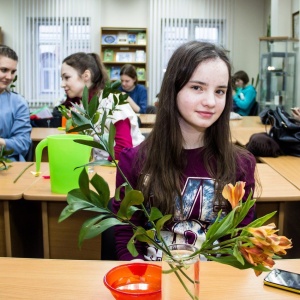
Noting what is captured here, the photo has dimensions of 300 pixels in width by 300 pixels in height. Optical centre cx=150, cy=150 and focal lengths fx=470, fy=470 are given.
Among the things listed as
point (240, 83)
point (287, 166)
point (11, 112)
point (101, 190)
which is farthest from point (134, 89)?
point (101, 190)

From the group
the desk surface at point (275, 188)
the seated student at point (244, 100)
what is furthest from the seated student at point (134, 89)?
the desk surface at point (275, 188)

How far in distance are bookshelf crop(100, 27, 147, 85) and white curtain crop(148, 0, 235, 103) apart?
137 millimetres

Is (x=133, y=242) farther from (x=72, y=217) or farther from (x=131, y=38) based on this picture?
(x=131, y=38)

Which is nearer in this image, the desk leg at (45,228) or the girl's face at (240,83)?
the desk leg at (45,228)

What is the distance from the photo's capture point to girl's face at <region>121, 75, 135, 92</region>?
6199mm

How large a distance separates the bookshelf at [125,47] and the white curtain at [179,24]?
0.14 m

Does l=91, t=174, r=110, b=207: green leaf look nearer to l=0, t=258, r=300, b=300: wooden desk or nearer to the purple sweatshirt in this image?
l=0, t=258, r=300, b=300: wooden desk

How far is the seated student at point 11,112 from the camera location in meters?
2.75

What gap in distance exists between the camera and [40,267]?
3.63 ft

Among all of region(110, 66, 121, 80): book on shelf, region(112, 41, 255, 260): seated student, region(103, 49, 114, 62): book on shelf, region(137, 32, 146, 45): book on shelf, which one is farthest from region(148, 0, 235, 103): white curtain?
region(112, 41, 255, 260): seated student

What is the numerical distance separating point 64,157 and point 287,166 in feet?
4.25

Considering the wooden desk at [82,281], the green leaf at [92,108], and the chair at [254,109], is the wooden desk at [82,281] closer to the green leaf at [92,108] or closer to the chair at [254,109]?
the green leaf at [92,108]

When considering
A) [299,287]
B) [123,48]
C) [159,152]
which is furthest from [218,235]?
[123,48]

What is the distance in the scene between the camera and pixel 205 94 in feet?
4.13
